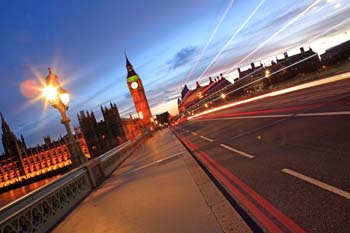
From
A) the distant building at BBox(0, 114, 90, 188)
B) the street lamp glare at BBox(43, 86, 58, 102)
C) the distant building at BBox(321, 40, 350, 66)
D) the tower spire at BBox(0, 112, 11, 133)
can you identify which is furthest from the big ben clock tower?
the street lamp glare at BBox(43, 86, 58, 102)

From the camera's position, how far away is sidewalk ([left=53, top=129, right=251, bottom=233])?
5.08m

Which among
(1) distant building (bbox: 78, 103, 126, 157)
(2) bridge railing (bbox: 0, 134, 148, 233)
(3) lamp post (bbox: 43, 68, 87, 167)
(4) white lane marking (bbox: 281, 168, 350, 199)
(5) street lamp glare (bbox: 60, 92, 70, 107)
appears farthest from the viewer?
(1) distant building (bbox: 78, 103, 126, 157)

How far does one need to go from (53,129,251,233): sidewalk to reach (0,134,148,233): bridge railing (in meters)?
0.32

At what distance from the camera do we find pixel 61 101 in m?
11.4

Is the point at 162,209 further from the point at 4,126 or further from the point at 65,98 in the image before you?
the point at 4,126

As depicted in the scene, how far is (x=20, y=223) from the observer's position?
6.27 meters

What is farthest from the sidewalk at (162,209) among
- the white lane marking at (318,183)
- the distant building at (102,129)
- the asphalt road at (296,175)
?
the distant building at (102,129)

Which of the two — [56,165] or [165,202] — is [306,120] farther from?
[56,165]

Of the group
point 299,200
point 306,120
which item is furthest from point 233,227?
point 306,120

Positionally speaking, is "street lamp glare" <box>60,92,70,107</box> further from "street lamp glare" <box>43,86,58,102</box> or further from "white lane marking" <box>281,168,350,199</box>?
"white lane marking" <box>281,168,350,199</box>

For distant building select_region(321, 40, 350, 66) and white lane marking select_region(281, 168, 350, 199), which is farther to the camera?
distant building select_region(321, 40, 350, 66)

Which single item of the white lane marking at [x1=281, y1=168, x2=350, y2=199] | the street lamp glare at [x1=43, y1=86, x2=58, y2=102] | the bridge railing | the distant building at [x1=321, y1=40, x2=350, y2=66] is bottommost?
the white lane marking at [x1=281, y1=168, x2=350, y2=199]

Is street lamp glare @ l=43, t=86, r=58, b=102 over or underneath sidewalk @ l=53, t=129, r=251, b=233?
over

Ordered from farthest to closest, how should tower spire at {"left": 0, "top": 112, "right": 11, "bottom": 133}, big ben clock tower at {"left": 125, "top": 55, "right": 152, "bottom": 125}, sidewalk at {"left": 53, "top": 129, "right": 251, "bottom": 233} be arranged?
1. big ben clock tower at {"left": 125, "top": 55, "right": 152, "bottom": 125}
2. tower spire at {"left": 0, "top": 112, "right": 11, "bottom": 133}
3. sidewalk at {"left": 53, "top": 129, "right": 251, "bottom": 233}
